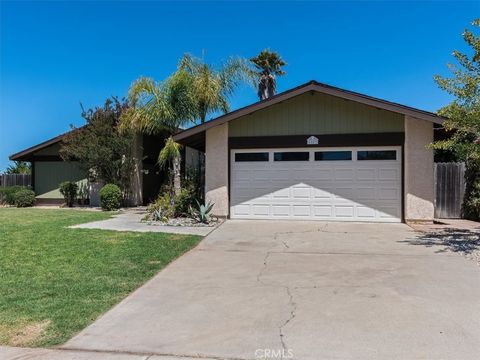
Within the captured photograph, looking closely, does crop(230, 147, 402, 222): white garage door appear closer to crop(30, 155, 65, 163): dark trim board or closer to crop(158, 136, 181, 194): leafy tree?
crop(158, 136, 181, 194): leafy tree

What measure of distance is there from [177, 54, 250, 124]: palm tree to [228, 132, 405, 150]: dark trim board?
3.54m

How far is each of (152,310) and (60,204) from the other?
56.9 feet

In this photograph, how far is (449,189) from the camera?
13.8 metres

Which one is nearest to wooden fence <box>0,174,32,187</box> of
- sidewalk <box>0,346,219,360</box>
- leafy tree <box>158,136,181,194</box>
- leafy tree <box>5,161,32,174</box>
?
leafy tree <box>5,161,32,174</box>

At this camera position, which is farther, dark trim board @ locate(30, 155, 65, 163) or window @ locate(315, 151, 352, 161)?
dark trim board @ locate(30, 155, 65, 163)

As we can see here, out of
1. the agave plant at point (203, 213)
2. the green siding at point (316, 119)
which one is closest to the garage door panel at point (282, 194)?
the green siding at point (316, 119)

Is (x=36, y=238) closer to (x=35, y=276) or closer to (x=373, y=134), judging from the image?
(x=35, y=276)

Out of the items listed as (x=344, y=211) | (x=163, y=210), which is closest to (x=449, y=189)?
(x=344, y=211)

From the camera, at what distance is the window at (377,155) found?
12.2m

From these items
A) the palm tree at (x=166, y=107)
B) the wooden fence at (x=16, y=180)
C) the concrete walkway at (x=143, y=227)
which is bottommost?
the concrete walkway at (x=143, y=227)

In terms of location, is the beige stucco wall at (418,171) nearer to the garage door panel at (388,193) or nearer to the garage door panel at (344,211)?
the garage door panel at (388,193)

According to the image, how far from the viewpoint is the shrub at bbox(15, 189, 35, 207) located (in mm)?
19547

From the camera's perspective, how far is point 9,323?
4.24 meters

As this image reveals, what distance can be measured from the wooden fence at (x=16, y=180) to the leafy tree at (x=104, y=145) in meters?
4.13
